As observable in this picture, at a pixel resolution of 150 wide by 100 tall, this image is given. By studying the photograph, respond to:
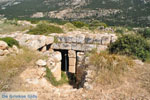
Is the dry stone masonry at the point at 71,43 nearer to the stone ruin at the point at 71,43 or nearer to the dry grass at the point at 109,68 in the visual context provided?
the stone ruin at the point at 71,43

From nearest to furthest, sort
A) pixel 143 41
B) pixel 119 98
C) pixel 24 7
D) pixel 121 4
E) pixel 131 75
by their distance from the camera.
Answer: pixel 119 98 < pixel 131 75 < pixel 143 41 < pixel 121 4 < pixel 24 7

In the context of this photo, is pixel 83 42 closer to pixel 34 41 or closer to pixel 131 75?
pixel 34 41

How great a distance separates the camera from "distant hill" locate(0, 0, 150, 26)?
32.1 meters

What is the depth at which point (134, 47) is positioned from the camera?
21.5 ft

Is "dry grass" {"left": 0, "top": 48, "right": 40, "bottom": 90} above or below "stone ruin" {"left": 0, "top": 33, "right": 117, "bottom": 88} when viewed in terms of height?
above

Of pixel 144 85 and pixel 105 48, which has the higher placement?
pixel 144 85

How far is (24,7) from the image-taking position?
53.8 meters

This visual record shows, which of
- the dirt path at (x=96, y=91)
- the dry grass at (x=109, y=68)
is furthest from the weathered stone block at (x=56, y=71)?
the dry grass at (x=109, y=68)

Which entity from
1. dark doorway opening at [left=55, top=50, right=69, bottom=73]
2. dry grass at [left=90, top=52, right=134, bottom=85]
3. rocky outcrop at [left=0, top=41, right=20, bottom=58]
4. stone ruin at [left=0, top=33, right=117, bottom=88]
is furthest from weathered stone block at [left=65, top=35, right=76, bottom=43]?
rocky outcrop at [left=0, top=41, right=20, bottom=58]

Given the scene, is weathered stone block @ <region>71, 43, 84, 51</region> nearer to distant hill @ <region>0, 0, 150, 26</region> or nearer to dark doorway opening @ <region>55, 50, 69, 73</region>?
dark doorway opening @ <region>55, 50, 69, 73</region>

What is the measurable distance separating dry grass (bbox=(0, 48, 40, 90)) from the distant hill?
89.3 ft

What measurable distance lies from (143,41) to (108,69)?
10.1 ft

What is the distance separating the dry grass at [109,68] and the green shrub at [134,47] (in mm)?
1253

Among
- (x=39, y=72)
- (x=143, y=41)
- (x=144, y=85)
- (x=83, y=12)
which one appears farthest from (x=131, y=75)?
(x=83, y=12)
